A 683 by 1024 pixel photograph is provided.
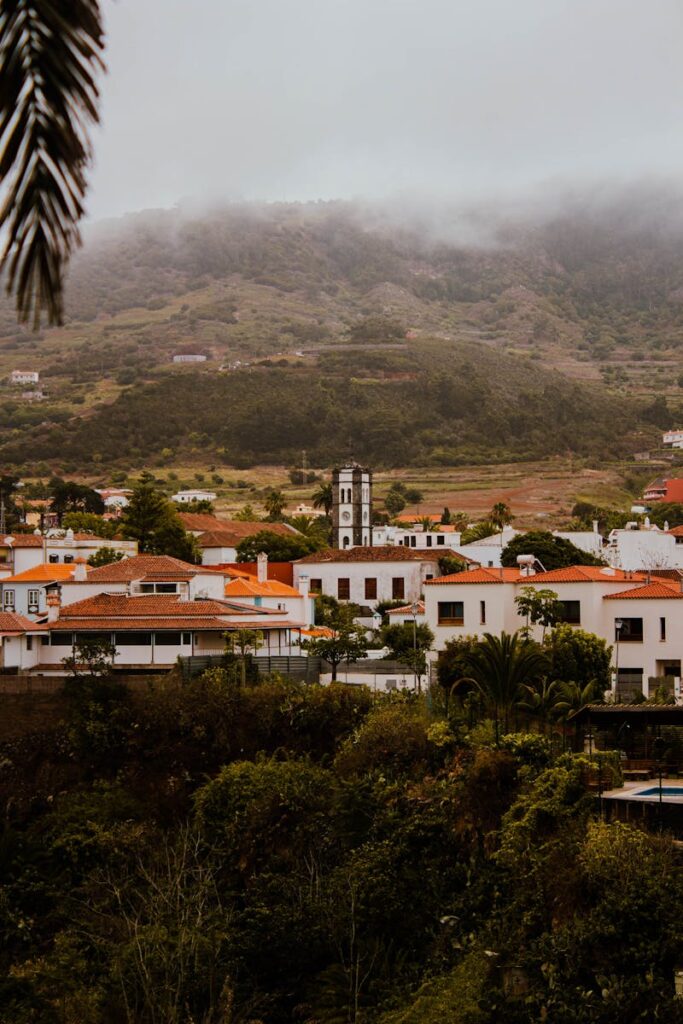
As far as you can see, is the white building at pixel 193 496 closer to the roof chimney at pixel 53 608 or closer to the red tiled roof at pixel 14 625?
the roof chimney at pixel 53 608

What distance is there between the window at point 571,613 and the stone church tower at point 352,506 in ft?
162

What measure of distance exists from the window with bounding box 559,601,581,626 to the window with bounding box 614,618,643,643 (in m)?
1.07

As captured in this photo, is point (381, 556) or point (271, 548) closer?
point (381, 556)

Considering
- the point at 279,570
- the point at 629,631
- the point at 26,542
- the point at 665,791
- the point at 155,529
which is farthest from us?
the point at 155,529

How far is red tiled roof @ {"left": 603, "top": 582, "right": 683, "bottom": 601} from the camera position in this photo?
2698 cm

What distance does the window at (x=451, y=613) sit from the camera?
98.0ft

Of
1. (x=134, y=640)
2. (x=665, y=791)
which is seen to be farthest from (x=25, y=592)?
(x=665, y=791)

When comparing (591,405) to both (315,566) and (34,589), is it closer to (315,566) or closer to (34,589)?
(315,566)

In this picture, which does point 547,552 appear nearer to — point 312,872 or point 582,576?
point 582,576

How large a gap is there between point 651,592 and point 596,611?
1365 millimetres

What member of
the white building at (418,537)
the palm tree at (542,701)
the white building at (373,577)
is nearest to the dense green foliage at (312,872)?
the palm tree at (542,701)

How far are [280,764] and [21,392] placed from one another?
165022 millimetres

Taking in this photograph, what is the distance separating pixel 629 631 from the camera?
27.8 meters

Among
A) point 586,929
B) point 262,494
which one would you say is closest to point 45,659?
point 586,929
